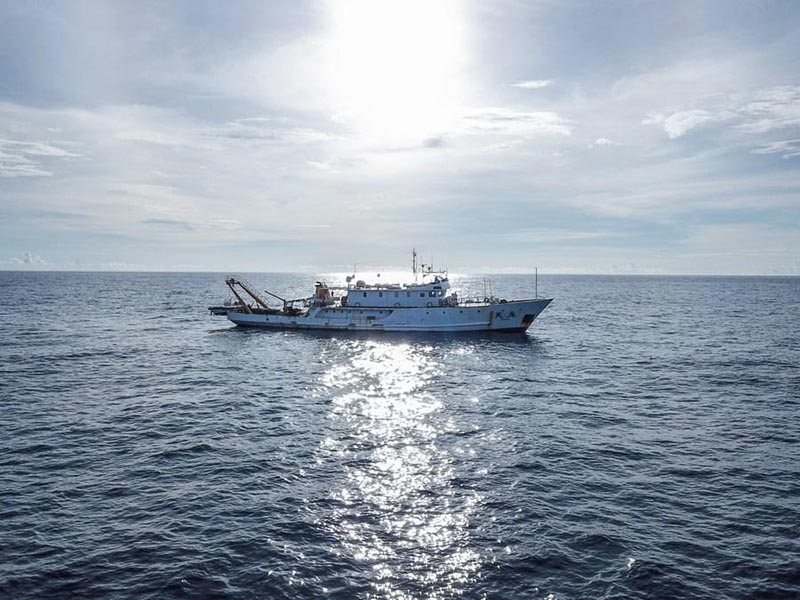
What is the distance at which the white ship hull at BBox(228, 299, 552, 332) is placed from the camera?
61.2 m

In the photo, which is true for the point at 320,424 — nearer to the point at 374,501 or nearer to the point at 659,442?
the point at 374,501

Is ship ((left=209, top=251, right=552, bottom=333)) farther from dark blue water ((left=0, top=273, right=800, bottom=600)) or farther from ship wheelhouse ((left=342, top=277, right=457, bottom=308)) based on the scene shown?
dark blue water ((left=0, top=273, right=800, bottom=600))

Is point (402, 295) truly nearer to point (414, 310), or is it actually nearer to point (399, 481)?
point (414, 310)

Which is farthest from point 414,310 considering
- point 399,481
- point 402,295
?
point 399,481

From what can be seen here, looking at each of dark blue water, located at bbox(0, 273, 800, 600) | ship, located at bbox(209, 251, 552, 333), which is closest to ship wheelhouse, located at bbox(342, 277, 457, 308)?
ship, located at bbox(209, 251, 552, 333)

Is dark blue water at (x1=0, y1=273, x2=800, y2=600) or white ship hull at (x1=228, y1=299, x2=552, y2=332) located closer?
dark blue water at (x1=0, y1=273, x2=800, y2=600)

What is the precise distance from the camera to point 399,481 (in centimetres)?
1945

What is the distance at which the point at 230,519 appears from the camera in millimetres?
16703

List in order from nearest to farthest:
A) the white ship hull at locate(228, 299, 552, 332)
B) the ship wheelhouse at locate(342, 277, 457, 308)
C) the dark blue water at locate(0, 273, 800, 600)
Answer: the dark blue water at locate(0, 273, 800, 600), the white ship hull at locate(228, 299, 552, 332), the ship wheelhouse at locate(342, 277, 457, 308)

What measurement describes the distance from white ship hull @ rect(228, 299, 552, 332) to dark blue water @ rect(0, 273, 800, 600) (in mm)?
19027

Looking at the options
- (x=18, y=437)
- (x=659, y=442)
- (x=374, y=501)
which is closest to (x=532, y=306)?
(x=659, y=442)

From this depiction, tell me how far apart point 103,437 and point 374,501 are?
15.7 meters

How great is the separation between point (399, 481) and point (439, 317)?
Result: 42973 millimetres

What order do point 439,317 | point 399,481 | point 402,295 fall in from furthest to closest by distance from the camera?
point 402,295
point 439,317
point 399,481
